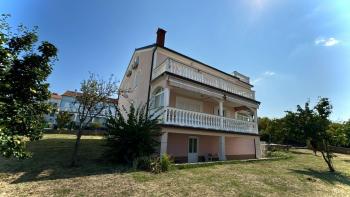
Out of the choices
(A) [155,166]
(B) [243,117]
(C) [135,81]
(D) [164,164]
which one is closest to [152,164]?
(A) [155,166]

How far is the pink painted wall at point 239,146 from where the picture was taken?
1995 centimetres

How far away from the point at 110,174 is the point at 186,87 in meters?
8.02

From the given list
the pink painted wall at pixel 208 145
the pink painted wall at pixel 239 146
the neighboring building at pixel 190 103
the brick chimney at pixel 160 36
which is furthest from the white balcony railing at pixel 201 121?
the brick chimney at pixel 160 36

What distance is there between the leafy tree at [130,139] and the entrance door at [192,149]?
5.34 m

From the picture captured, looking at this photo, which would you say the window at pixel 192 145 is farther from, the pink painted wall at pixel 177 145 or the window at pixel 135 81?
the window at pixel 135 81

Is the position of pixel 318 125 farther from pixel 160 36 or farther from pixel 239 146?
pixel 160 36

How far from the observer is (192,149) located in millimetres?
17375

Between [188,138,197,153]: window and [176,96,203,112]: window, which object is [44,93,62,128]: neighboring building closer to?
[176,96,203,112]: window

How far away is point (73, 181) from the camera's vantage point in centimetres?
824

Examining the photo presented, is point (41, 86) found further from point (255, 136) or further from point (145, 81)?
point (255, 136)

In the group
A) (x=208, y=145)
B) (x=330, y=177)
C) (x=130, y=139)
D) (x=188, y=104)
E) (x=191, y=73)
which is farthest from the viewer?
(x=208, y=145)

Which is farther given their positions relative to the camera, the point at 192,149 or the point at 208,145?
the point at 208,145

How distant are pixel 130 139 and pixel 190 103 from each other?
8006 millimetres

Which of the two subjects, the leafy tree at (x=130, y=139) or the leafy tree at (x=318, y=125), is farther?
the leafy tree at (x=318, y=125)
